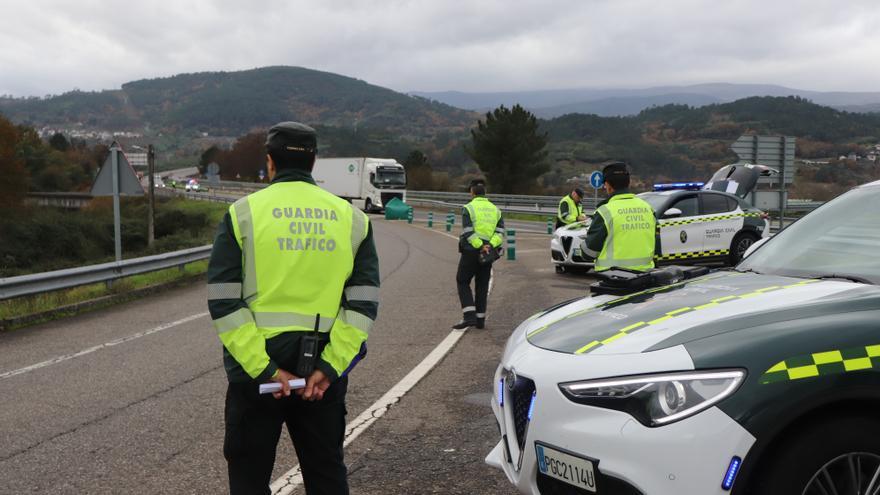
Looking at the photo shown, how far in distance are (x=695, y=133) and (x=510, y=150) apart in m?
45.3

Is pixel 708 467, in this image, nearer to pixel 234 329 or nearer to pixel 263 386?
pixel 263 386

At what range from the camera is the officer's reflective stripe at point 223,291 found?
2863 mm

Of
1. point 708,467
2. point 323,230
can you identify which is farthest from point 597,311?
point 323,230

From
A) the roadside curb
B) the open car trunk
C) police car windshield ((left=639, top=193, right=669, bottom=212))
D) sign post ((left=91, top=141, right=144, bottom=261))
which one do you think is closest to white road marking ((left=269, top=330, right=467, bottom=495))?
the roadside curb

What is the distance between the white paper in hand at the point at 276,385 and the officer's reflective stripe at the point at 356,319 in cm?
31

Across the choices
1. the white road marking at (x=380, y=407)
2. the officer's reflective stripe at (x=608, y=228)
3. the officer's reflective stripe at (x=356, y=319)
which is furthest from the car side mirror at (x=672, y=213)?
the officer's reflective stripe at (x=356, y=319)

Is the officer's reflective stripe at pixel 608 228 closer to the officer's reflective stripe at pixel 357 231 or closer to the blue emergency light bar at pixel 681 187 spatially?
the officer's reflective stripe at pixel 357 231

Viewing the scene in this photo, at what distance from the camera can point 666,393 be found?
8.65 feet

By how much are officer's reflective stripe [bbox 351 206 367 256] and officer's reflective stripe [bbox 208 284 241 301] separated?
19.4 inches

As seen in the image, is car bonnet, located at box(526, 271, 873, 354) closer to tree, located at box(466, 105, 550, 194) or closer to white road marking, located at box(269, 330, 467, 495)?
white road marking, located at box(269, 330, 467, 495)

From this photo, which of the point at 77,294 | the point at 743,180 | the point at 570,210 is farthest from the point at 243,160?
the point at 77,294

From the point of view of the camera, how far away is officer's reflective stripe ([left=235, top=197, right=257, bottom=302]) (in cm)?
288

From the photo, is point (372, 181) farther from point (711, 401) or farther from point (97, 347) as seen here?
point (711, 401)

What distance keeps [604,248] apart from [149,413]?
4041 mm
